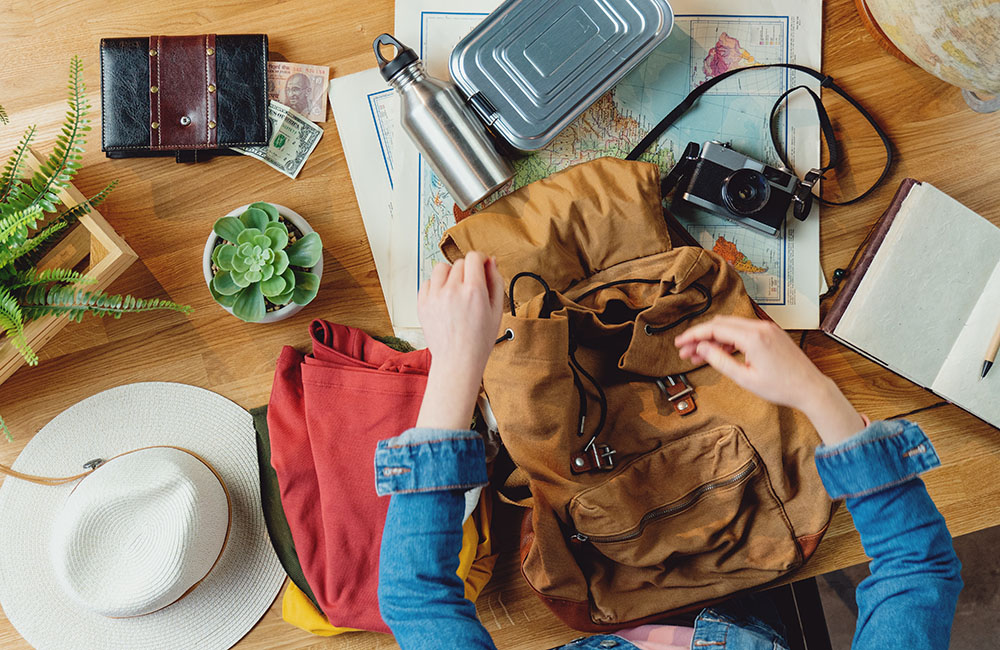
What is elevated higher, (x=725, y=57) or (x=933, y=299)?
(x=725, y=57)

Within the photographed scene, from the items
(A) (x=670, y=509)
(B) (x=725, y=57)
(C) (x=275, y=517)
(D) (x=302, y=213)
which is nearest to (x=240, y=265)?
(D) (x=302, y=213)

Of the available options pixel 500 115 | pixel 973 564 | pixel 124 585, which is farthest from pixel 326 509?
pixel 973 564

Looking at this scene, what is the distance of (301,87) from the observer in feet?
3.35

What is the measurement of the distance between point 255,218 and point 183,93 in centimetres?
23

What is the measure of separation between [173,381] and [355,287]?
0.31 m

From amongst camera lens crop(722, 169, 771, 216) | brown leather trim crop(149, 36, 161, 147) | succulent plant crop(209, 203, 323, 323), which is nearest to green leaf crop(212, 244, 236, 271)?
succulent plant crop(209, 203, 323, 323)

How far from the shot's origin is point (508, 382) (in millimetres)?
866

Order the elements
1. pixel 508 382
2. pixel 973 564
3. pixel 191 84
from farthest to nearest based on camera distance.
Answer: pixel 973 564 < pixel 191 84 < pixel 508 382

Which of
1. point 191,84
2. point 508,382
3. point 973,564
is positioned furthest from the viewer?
point 973,564

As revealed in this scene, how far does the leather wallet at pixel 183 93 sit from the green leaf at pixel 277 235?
0.15 meters

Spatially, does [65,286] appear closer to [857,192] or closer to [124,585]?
[124,585]

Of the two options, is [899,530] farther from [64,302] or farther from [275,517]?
[64,302]

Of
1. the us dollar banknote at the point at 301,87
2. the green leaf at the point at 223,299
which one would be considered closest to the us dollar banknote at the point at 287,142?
the us dollar banknote at the point at 301,87

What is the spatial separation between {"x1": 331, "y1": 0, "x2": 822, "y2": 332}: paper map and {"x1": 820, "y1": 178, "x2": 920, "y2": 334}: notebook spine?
0.04 meters
